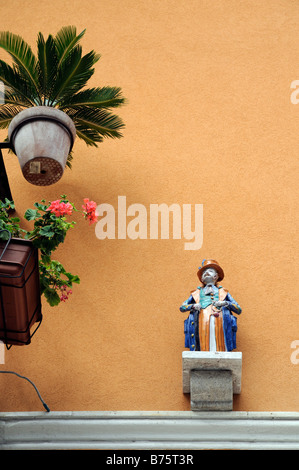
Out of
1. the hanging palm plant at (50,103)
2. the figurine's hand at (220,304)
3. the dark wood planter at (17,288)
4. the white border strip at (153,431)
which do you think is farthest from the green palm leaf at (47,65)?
the white border strip at (153,431)

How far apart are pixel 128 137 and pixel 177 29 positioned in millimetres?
1223

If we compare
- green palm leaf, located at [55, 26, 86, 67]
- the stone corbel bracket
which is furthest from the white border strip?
green palm leaf, located at [55, 26, 86, 67]

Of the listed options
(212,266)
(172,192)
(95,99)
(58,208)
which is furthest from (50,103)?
(212,266)

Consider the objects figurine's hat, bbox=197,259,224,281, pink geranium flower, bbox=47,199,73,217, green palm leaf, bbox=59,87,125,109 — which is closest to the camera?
pink geranium flower, bbox=47,199,73,217

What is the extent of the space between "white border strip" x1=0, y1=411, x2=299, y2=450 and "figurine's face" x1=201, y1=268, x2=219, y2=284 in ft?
2.84

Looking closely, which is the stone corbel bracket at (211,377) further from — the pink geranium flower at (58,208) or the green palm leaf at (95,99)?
the green palm leaf at (95,99)

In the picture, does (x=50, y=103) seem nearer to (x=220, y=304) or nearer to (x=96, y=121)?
(x=96, y=121)

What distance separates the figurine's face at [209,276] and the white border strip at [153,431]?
866 mm

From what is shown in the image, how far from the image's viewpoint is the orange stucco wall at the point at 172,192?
5516mm

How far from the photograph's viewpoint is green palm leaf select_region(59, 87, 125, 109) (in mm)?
5996

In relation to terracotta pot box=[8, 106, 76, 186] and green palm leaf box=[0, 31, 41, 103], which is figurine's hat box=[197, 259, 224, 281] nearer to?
terracotta pot box=[8, 106, 76, 186]

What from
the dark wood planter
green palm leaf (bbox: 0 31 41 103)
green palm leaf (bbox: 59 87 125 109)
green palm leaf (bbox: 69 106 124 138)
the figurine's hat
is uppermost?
green palm leaf (bbox: 0 31 41 103)

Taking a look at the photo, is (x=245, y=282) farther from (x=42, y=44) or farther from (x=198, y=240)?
(x=42, y=44)

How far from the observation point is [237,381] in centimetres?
523
